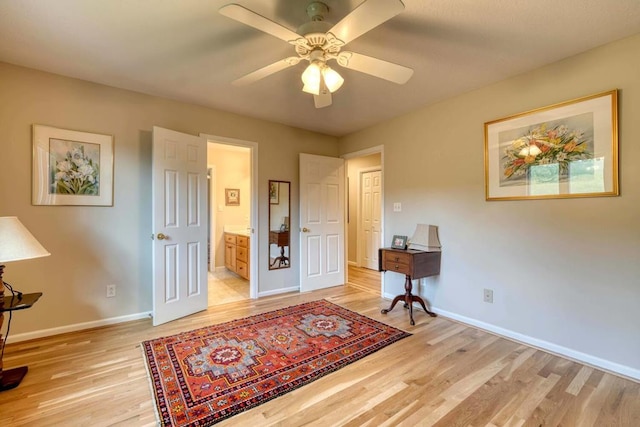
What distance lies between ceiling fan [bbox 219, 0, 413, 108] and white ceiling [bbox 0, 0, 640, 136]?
0.21 m

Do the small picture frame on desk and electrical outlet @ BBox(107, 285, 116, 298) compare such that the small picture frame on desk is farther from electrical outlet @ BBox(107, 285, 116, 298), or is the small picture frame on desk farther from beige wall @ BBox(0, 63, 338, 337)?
electrical outlet @ BBox(107, 285, 116, 298)

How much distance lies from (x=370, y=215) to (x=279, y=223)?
7.84ft

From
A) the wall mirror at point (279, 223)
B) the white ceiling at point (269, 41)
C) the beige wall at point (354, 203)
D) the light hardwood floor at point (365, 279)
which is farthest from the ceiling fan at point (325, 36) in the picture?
the beige wall at point (354, 203)

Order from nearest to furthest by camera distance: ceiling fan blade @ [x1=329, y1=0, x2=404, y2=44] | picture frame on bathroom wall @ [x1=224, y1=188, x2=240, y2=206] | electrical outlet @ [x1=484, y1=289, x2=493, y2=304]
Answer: ceiling fan blade @ [x1=329, y1=0, x2=404, y2=44] < electrical outlet @ [x1=484, y1=289, x2=493, y2=304] < picture frame on bathroom wall @ [x1=224, y1=188, x2=240, y2=206]

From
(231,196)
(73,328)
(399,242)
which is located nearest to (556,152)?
(399,242)

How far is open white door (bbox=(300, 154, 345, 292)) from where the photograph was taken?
13.3 ft

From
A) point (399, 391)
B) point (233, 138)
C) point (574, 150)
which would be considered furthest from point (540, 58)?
point (233, 138)

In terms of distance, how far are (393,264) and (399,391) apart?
1.46 m

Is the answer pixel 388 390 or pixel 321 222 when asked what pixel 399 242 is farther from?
pixel 388 390

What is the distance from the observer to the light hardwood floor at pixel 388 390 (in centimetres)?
155

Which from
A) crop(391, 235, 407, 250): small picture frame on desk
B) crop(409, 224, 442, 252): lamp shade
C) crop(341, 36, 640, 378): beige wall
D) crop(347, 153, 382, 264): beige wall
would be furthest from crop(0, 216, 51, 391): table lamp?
crop(347, 153, 382, 264): beige wall

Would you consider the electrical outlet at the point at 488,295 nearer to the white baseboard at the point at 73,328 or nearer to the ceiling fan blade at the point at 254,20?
the ceiling fan blade at the point at 254,20

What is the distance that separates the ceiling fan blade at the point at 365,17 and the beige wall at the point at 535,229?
6.31 feet

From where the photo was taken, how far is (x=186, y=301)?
3023mm
